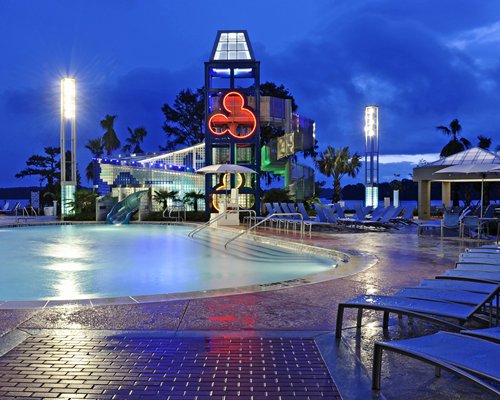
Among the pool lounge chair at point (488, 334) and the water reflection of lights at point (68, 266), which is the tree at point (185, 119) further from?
the pool lounge chair at point (488, 334)

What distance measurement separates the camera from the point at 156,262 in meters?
10.1

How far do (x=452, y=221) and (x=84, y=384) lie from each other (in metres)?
11.8

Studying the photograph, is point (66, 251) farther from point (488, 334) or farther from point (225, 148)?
point (225, 148)

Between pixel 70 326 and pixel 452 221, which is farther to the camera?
pixel 452 221

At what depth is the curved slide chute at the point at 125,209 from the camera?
22328 millimetres

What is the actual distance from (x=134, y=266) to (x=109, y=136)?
42.0 meters

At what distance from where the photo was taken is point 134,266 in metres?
9.57

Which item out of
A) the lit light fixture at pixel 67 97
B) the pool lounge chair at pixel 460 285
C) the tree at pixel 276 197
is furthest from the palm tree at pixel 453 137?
the pool lounge chair at pixel 460 285

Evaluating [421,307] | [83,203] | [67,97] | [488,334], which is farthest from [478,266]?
[67,97]

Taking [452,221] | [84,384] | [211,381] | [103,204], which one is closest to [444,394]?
[211,381]

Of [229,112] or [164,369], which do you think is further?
[229,112]

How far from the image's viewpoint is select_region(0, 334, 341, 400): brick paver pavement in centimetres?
275

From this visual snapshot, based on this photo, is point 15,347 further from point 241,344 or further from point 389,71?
point 389,71

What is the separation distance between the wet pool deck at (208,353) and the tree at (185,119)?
4054 cm
